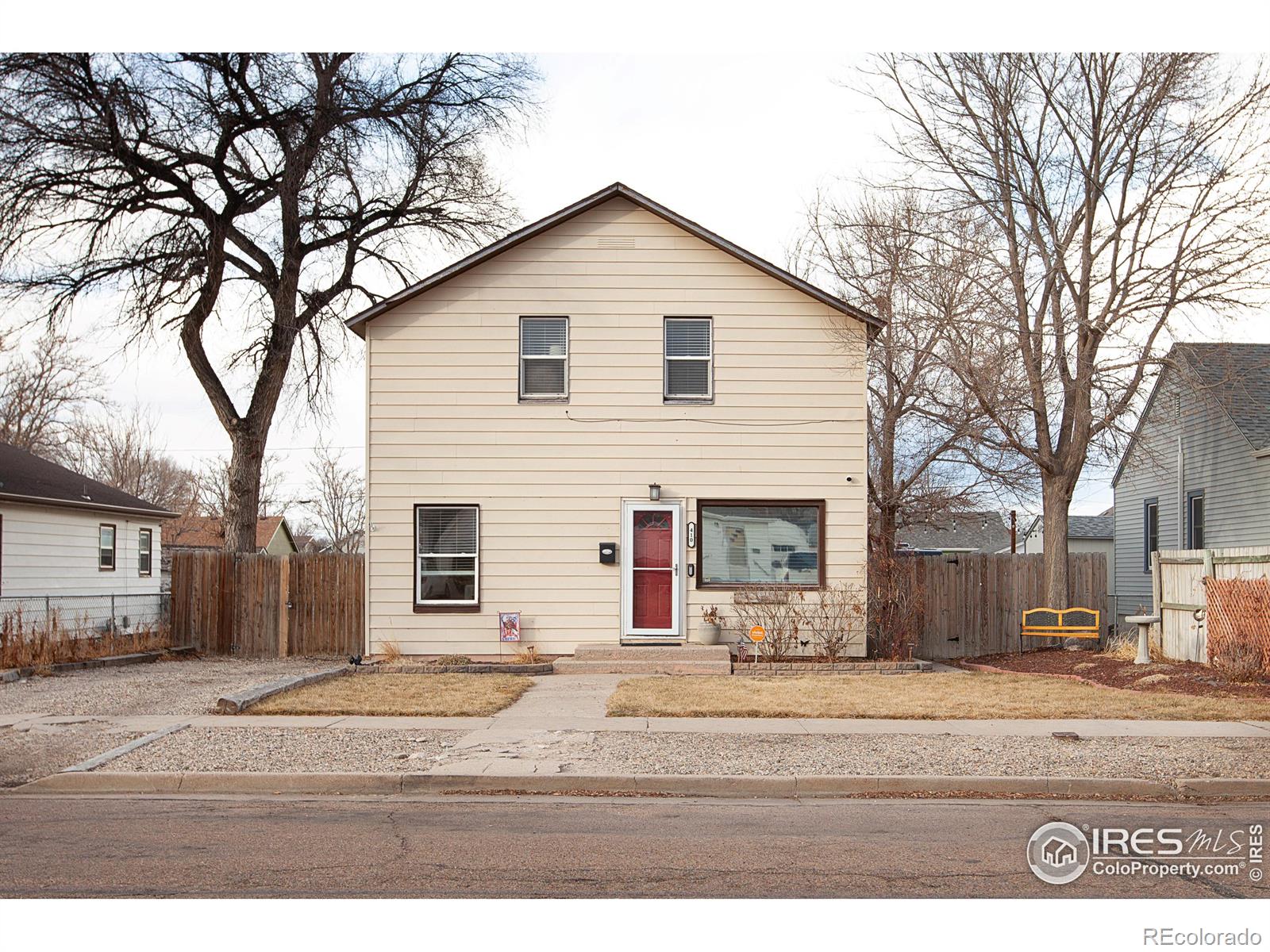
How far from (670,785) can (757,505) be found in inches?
391

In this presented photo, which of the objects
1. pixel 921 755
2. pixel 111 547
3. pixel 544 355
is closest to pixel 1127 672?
pixel 921 755

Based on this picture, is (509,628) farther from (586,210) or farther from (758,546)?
(586,210)

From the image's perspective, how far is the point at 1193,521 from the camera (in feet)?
99.2

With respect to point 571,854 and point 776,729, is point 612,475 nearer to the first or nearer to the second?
point 776,729

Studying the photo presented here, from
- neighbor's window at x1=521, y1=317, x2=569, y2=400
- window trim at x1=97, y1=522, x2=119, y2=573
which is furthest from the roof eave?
neighbor's window at x1=521, y1=317, x2=569, y2=400

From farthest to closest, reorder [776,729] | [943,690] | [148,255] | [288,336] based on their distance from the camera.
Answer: [288,336], [148,255], [943,690], [776,729]

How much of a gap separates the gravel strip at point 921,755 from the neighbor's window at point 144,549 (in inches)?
1007

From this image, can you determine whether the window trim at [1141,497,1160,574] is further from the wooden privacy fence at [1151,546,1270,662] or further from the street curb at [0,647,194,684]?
the street curb at [0,647,194,684]

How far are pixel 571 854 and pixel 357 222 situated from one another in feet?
73.0

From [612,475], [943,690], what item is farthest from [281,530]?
[943,690]

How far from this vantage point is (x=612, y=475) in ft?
61.9

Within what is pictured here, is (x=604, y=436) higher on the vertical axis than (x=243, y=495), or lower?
higher

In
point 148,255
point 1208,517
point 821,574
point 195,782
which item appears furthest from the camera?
point 1208,517

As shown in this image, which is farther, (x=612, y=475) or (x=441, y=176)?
(x=441, y=176)
